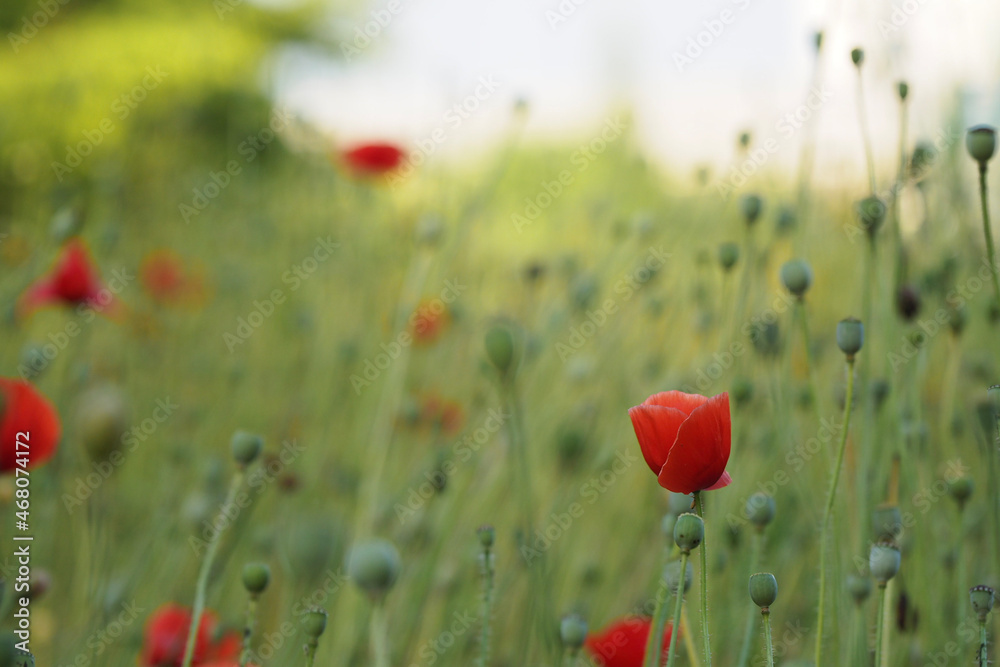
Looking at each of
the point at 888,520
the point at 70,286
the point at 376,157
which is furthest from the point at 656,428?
the point at 376,157

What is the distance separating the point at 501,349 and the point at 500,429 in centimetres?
42

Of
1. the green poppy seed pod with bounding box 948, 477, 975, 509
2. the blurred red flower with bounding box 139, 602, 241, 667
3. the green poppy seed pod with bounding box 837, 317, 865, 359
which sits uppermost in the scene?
the green poppy seed pod with bounding box 837, 317, 865, 359

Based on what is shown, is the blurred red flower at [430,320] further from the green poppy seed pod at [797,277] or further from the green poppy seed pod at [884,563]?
the green poppy seed pod at [884,563]

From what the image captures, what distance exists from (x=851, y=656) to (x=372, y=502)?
426 mm

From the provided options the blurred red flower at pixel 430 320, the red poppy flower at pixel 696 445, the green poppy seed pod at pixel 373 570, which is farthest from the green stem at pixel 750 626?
the blurred red flower at pixel 430 320

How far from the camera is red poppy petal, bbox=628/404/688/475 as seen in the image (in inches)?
16.4

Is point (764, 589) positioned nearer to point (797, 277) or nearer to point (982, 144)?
point (797, 277)

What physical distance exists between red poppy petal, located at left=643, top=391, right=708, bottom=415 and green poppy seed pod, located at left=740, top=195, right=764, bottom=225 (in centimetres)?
34

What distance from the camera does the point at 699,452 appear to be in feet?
1.28

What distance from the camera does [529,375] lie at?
120 centimetres

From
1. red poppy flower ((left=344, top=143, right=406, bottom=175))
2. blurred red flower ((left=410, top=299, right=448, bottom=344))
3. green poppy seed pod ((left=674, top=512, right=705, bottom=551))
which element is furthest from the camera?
red poppy flower ((left=344, top=143, right=406, bottom=175))

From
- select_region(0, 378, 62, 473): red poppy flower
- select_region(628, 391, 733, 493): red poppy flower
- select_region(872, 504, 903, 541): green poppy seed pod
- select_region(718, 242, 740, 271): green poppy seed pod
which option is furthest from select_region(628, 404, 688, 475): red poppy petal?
select_region(0, 378, 62, 473): red poppy flower

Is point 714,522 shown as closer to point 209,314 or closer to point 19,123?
point 209,314

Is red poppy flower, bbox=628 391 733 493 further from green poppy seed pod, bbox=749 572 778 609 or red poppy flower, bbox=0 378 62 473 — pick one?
red poppy flower, bbox=0 378 62 473
